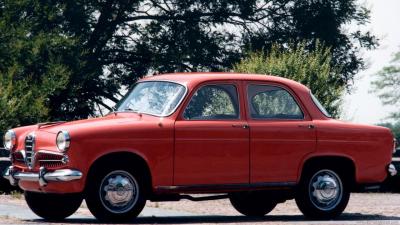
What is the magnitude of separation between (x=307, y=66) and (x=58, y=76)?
9.34 m

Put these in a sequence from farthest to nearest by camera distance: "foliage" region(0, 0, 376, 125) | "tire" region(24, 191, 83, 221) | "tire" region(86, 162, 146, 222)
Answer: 1. "foliage" region(0, 0, 376, 125)
2. "tire" region(24, 191, 83, 221)
3. "tire" region(86, 162, 146, 222)

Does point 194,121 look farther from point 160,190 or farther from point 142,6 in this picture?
point 142,6

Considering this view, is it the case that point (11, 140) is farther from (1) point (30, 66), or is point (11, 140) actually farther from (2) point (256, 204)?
(1) point (30, 66)

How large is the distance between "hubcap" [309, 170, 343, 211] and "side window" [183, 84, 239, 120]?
1321mm

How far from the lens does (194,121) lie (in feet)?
41.9

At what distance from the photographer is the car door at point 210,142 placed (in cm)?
1259

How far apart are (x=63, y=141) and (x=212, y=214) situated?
3.61 m

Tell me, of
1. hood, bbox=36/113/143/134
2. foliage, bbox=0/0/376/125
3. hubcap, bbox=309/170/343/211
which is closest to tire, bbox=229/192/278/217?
hubcap, bbox=309/170/343/211

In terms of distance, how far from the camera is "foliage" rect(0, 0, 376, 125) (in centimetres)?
3712

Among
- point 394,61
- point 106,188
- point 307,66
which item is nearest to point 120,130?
point 106,188

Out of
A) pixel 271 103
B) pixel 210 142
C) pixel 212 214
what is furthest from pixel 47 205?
pixel 271 103

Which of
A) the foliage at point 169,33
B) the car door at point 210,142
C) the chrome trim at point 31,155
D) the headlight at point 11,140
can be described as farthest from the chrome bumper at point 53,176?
the foliage at point 169,33

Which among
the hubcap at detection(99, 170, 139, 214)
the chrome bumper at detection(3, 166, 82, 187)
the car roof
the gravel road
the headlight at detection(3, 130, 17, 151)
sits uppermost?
the car roof

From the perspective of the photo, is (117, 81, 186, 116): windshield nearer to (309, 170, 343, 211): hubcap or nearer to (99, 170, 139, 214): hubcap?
(99, 170, 139, 214): hubcap
